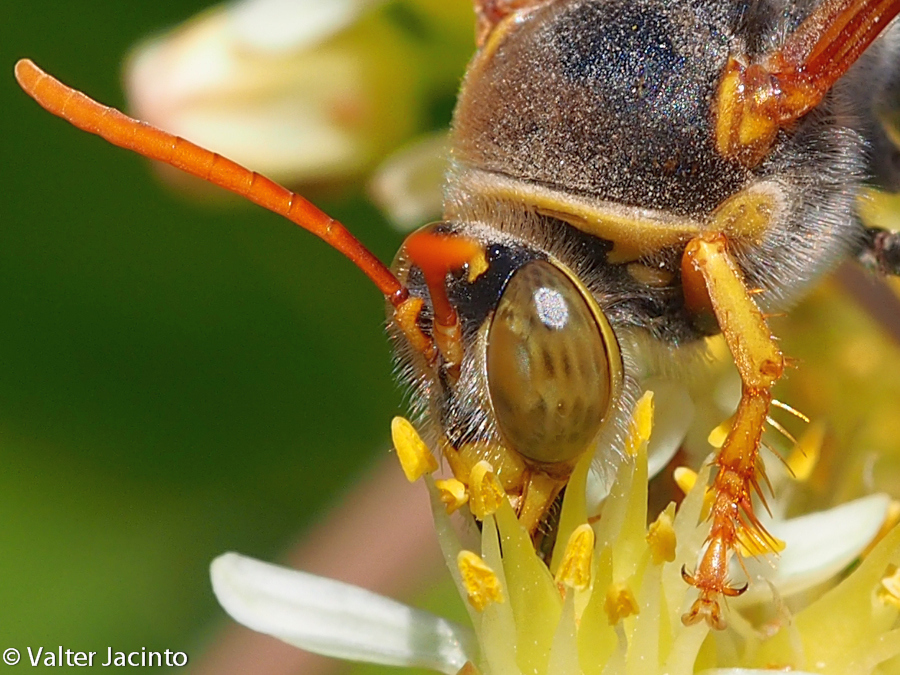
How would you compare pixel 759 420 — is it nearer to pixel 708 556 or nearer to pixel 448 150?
pixel 708 556

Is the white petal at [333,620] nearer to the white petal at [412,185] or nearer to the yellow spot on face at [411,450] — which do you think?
the yellow spot on face at [411,450]

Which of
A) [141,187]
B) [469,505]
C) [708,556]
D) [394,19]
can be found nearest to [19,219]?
[141,187]

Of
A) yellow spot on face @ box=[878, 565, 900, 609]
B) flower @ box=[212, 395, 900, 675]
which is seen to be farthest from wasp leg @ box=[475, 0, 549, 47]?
yellow spot on face @ box=[878, 565, 900, 609]

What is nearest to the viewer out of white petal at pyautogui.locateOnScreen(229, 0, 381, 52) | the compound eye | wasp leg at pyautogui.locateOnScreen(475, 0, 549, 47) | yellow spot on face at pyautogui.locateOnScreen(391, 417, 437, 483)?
the compound eye

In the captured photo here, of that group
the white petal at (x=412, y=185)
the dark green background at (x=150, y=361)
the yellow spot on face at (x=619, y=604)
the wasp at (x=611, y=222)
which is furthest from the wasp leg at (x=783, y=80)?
the dark green background at (x=150, y=361)

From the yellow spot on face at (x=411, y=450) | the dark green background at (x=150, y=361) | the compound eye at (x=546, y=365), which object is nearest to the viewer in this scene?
the compound eye at (x=546, y=365)

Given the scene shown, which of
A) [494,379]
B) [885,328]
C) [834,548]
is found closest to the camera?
[494,379]

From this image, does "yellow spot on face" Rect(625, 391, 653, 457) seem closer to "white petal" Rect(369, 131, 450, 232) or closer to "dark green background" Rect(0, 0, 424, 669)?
"white petal" Rect(369, 131, 450, 232)
